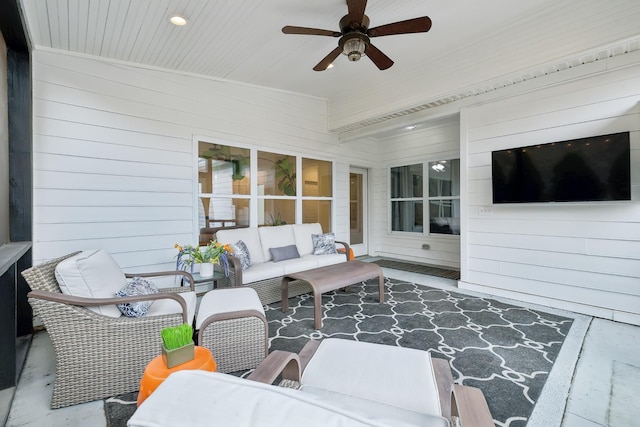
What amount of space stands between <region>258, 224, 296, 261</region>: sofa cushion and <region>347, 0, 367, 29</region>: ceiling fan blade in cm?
289

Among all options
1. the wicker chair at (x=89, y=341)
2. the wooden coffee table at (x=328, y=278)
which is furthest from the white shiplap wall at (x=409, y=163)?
the wicker chair at (x=89, y=341)

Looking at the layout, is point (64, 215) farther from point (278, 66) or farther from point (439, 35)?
point (439, 35)

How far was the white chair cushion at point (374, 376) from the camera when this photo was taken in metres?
1.21

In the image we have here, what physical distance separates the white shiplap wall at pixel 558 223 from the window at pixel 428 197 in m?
1.62

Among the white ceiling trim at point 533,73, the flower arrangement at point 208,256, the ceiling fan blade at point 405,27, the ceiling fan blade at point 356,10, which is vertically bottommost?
the flower arrangement at point 208,256

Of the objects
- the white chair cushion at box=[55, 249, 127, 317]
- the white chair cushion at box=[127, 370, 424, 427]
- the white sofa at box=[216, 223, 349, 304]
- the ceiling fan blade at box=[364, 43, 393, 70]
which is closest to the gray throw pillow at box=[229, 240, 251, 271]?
the white sofa at box=[216, 223, 349, 304]

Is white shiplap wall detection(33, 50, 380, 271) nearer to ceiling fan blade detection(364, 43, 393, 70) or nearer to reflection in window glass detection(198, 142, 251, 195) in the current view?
reflection in window glass detection(198, 142, 251, 195)

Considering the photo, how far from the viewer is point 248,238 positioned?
13.5ft

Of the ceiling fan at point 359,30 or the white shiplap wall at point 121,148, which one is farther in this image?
the white shiplap wall at point 121,148

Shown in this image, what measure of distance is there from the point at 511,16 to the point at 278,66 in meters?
2.85

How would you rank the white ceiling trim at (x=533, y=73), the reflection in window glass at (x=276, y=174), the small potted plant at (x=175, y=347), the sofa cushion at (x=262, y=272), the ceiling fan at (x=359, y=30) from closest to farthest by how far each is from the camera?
the small potted plant at (x=175, y=347), the ceiling fan at (x=359, y=30), the white ceiling trim at (x=533, y=73), the sofa cushion at (x=262, y=272), the reflection in window glass at (x=276, y=174)

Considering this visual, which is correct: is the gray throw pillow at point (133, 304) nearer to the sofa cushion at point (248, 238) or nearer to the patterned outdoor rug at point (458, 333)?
the patterned outdoor rug at point (458, 333)

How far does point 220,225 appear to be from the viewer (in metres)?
4.38

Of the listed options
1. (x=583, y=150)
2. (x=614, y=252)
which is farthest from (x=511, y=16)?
(x=614, y=252)
